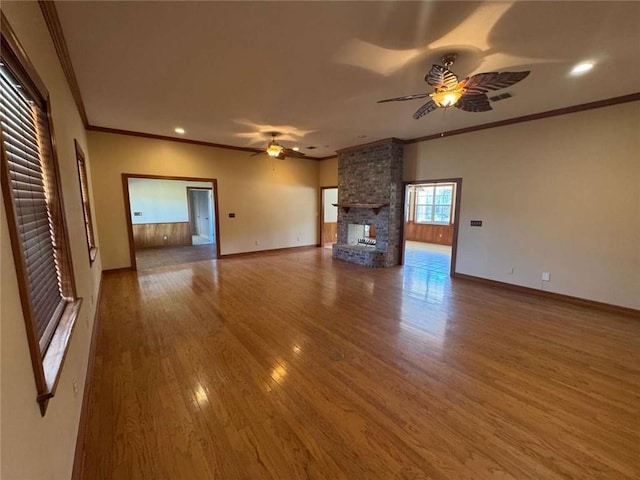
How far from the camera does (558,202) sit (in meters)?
4.12

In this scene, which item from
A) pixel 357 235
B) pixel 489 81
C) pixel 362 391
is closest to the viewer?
pixel 362 391

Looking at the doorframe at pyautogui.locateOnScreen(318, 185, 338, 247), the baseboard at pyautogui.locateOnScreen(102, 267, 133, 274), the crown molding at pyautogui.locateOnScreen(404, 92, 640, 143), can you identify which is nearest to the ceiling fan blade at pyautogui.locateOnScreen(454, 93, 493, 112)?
the crown molding at pyautogui.locateOnScreen(404, 92, 640, 143)

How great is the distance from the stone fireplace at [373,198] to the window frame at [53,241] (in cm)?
522

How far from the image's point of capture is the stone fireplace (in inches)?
238

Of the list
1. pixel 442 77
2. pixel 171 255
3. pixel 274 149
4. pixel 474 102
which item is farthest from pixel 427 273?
pixel 171 255

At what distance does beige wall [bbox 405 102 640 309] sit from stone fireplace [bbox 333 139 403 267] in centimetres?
116

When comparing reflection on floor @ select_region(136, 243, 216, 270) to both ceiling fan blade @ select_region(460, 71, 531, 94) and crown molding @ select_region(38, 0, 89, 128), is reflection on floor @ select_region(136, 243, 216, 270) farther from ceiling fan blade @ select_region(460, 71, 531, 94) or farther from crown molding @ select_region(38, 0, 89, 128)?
ceiling fan blade @ select_region(460, 71, 531, 94)

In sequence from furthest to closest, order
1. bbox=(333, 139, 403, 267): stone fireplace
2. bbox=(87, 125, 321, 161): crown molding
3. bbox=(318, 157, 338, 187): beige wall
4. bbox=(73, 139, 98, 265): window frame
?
bbox=(318, 157, 338, 187): beige wall, bbox=(333, 139, 403, 267): stone fireplace, bbox=(87, 125, 321, 161): crown molding, bbox=(73, 139, 98, 265): window frame

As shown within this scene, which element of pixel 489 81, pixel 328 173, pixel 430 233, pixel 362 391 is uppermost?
pixel 489 81

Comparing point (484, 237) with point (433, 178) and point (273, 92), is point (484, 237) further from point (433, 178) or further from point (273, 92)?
point (273, 92)

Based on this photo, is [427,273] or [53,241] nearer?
[53,241]

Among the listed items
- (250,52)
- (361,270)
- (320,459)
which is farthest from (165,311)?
(361,270)

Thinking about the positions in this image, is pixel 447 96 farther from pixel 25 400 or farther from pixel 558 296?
pixel 558 296

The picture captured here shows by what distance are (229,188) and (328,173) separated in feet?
9.96
